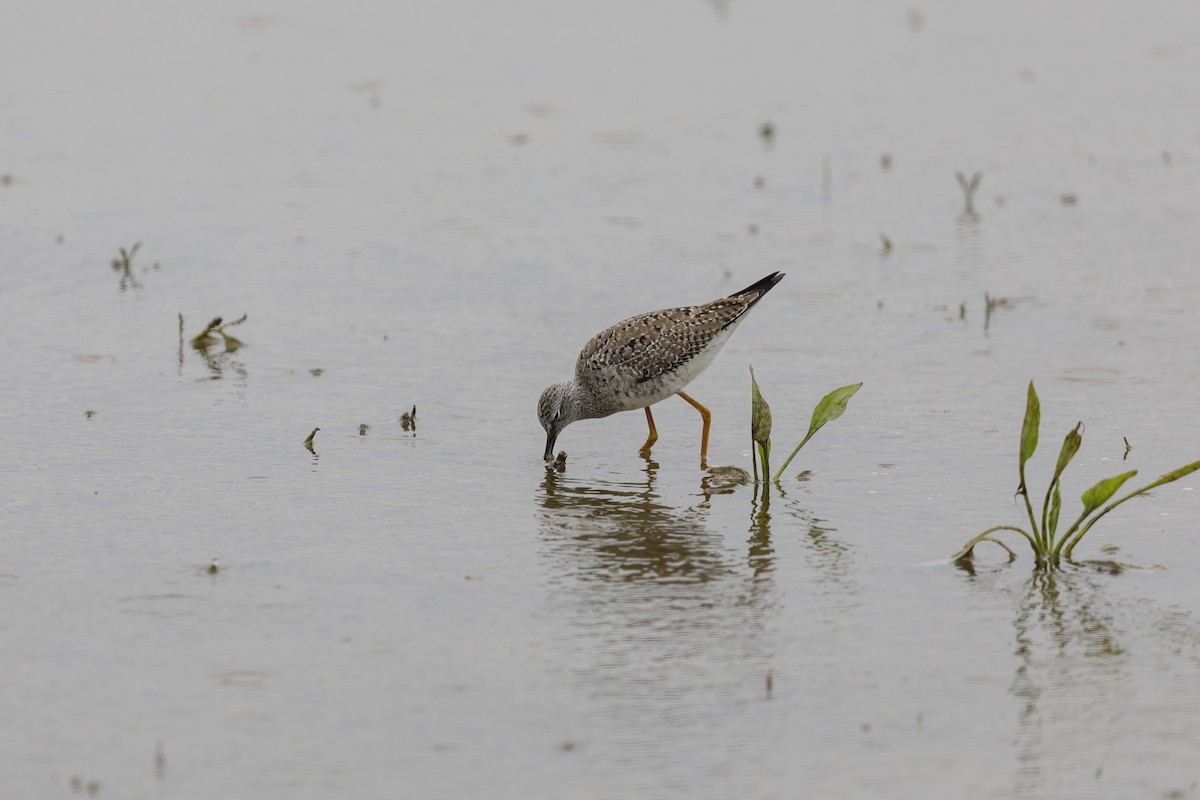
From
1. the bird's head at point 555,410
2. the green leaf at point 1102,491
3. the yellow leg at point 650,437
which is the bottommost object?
the green leaf at point 1102,491

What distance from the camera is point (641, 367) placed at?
9.23 metres

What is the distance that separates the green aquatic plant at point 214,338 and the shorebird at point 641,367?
241cm

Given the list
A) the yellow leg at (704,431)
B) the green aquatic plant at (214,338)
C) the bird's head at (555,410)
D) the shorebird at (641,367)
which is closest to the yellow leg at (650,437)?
the shorebird at (641,367)

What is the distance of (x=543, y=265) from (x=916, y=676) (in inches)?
271

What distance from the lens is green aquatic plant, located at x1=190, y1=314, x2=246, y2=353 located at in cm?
1047

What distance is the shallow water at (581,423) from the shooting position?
225 inches

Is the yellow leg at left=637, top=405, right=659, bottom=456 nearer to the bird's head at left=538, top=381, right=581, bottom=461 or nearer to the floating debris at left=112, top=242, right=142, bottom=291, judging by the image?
the bird's head at left=538, top=381, right=581, bottom=461

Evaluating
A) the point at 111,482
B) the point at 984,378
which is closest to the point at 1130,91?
the point at 984,378

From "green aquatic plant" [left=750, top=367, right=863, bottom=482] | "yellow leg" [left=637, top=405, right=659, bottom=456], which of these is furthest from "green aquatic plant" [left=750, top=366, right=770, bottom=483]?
"yellow leg" [left=637, top=405, right=659, bottom=456]

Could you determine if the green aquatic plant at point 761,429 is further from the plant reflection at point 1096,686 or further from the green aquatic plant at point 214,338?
the green aquatic plant at point 214,338

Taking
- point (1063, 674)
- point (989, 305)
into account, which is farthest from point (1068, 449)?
point (989, 305)

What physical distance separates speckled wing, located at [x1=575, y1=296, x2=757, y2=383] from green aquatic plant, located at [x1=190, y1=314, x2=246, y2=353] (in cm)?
245

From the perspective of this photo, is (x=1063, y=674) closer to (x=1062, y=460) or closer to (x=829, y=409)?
(x=1062, y=460)

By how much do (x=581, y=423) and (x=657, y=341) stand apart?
1.09 m
